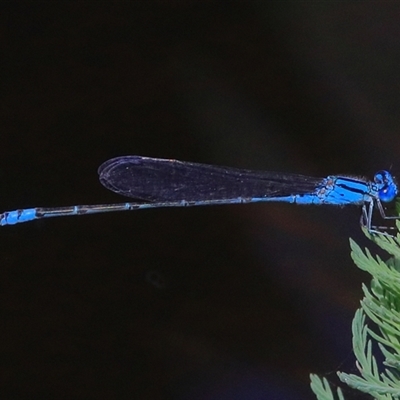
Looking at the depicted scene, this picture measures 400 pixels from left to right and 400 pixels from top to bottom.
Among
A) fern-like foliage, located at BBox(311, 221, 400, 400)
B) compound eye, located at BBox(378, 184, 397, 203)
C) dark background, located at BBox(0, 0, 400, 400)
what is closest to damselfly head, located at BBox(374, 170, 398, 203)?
compound eye, located at BBox(378, 184, 397, 203)

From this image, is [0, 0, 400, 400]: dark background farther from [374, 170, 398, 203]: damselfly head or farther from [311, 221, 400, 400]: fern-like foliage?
[311, 221, 400, 400]: fern-like foliage

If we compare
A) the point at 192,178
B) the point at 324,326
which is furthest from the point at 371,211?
the point at 324,326

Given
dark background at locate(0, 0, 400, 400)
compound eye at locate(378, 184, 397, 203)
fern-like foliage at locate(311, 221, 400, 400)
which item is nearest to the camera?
fern-like foliage at locate(311, 221, 400, 400)

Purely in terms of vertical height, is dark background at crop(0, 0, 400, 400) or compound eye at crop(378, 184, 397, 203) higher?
dark background at crop(0, 0, 400, 400)

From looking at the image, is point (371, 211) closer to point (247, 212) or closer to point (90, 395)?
point (247, 212)

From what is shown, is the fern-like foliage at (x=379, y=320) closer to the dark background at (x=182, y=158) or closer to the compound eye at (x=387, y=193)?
the compound eye at (x=387, y=193)

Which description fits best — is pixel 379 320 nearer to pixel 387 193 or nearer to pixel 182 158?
pixel 387 193
